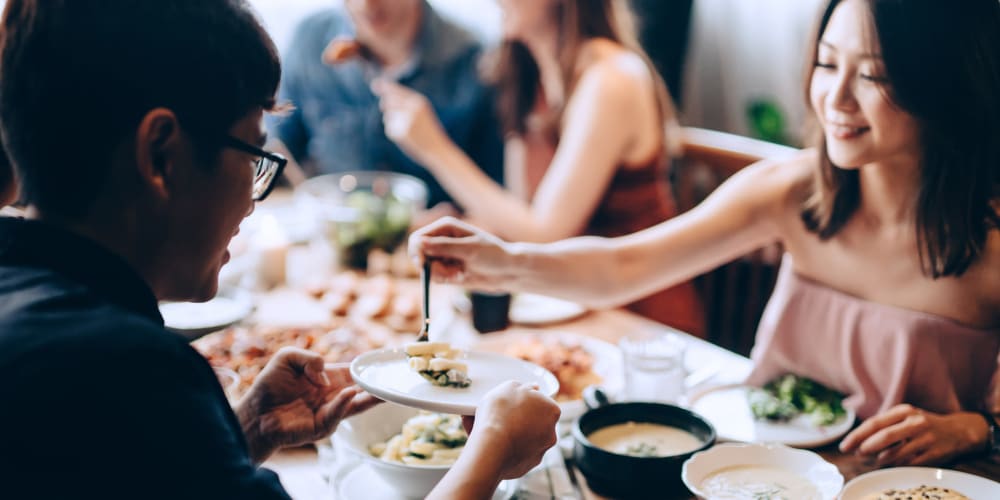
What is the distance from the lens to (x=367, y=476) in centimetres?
138

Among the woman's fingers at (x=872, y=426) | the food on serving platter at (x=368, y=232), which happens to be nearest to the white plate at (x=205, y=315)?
the food on serving platter at (x=368, y=232)

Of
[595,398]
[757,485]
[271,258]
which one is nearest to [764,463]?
[757,485]

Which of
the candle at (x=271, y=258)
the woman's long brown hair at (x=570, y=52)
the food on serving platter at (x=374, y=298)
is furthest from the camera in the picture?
the woman's long brown hair at (x=570, y=52)

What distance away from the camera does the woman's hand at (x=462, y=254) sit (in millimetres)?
1587

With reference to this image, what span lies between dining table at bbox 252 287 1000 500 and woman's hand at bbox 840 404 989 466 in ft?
0.08

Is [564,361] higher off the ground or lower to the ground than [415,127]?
lower

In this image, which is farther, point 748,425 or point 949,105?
point 748,425

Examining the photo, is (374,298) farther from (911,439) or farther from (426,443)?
(911,439)

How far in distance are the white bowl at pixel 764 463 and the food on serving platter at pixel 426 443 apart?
1.06 feet

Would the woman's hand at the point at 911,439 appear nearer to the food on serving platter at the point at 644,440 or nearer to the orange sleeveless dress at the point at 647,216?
the food on serving platter at the point at 644,440

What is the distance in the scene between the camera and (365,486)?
53.2 inches

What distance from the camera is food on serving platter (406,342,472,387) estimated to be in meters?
1.24

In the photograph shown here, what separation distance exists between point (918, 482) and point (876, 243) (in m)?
0.49

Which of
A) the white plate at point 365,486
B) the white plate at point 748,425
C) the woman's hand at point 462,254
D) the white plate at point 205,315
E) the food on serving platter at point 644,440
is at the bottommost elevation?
the white plate at point 365,486
